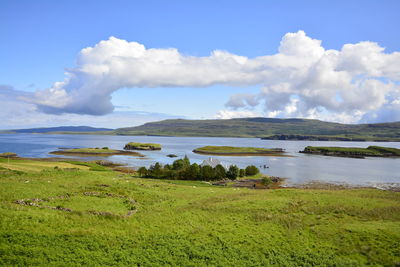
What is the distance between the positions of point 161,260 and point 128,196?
1686 centimetres

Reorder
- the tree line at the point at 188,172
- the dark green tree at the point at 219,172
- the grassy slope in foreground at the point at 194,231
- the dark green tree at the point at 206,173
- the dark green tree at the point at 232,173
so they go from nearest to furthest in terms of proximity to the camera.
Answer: the grassy slope in foreground at the point at 194,231
the tree line at the point at 188,172
the dark green tree at the point at 206,173
the dark green tree at the point at 219,172
the dark green tree at the point at 232,173

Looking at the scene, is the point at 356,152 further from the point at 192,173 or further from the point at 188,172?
the point at 188,172

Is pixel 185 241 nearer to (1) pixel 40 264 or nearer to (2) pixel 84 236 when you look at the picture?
(2) pixel 84 236

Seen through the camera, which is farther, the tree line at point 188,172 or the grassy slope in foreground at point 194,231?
the tree line at point 188,172

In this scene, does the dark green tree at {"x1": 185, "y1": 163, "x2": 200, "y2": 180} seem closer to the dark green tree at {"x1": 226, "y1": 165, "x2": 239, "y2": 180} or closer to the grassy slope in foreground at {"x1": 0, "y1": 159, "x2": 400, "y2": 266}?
the dark green tree at {"x1": 226, "y1": 165, "x2": 239, "y2": 180}

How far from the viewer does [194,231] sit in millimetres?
23156

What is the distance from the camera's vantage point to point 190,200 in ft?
115

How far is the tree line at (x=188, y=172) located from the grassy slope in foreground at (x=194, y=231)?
37.8 m

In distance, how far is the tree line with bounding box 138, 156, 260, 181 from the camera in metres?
71.3

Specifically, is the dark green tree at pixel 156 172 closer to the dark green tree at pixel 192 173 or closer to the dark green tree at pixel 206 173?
the dark green tree at pixel 192 173

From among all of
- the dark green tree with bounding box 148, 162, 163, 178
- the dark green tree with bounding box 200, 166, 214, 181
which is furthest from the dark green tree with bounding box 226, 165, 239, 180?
the dark green tree with bounding box 148, 162, 163, 178

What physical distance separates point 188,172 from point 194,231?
161 ft

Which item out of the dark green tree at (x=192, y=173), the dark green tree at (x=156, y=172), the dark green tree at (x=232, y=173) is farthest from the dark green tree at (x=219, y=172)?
the dark green tree at (x=156, y=172)

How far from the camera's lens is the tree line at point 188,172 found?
71.3 metres
